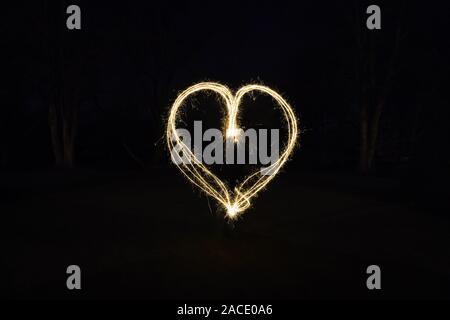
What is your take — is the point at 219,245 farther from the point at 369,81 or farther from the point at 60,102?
the point at 60,102

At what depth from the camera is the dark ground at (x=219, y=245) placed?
7.50 meters

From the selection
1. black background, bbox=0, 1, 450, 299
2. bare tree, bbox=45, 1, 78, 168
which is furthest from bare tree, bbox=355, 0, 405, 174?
bare tree, bbox=45, 1, 78, 168

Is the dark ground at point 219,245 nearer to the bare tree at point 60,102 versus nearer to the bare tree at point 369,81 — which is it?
the bare tree at point 369,81

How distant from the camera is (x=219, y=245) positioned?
9.91 meters

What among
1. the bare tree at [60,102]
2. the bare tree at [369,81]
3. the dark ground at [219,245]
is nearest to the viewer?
the dark ground at [219,245]

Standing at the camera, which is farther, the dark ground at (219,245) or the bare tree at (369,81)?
the bare tree at (369,81)

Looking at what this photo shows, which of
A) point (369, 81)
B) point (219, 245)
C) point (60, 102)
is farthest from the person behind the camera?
point (60, 102)

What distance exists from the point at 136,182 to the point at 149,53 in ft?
32.0

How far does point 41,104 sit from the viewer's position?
27547mm

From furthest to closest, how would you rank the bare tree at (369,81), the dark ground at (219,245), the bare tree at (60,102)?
the bare tree at (60,102) → the bare tree at (369,81) → the dark ground at (219,245)

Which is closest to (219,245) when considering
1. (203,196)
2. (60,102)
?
(203,196)

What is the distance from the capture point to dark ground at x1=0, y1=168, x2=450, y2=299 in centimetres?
750

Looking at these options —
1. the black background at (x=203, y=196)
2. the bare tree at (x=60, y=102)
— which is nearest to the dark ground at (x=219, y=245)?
the black background at (x=203, y=196)

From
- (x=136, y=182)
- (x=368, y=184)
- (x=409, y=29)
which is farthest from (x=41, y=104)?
(x=409, y=29)
